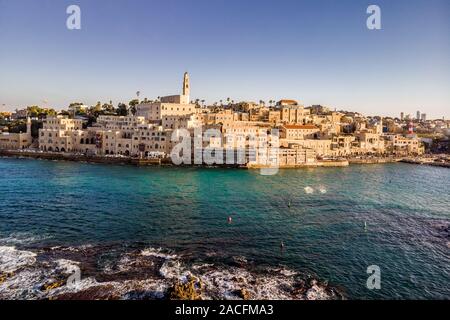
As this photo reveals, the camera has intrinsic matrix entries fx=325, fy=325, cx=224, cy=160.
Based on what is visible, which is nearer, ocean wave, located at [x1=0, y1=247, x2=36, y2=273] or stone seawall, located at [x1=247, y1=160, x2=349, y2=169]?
ocean wave, located at [x1=0, y1=247, x2=36, y2=273]

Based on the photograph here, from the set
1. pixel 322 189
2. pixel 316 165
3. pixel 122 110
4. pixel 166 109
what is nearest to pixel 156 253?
pixel 322 189

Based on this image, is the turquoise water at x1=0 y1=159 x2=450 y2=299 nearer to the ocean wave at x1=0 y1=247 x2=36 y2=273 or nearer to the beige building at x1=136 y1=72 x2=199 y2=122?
the ocean wave at x1=0 y1=247 x2=36 y2=273

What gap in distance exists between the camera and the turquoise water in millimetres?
12148

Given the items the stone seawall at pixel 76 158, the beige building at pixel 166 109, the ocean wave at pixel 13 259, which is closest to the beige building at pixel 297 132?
the beige building at pixel 166 109

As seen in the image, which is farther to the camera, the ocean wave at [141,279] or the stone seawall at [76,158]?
the stone seawall at [76,158]

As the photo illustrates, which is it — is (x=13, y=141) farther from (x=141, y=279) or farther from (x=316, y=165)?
(x=141, y=279)

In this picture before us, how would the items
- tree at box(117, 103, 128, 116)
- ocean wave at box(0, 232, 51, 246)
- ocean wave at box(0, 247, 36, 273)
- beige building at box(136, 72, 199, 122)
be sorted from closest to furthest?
ocean wave at box(0, 247, 36, 273)
ocean wave at box(0, 232, 51, 246)
beige building at box(136, 72, 199, 122)
tree at box(117, 103, 128, 116)

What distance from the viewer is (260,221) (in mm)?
17172

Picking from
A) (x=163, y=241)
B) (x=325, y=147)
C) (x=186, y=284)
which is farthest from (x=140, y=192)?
(x=325, y=147)

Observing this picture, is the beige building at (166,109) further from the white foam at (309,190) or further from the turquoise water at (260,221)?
the white foam at (309,190)

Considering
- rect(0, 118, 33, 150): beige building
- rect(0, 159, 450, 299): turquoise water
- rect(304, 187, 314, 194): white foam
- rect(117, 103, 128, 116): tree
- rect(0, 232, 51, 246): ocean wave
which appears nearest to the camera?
rect(0, 159, 450, 299): turquoise water

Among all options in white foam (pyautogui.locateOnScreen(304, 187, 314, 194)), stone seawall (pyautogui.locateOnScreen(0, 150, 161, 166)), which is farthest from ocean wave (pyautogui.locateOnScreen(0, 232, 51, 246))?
stone seawall (pyautogui.locateOnScreen(0, 150, 161, 166))

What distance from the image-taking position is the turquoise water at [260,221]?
12.1 meters
